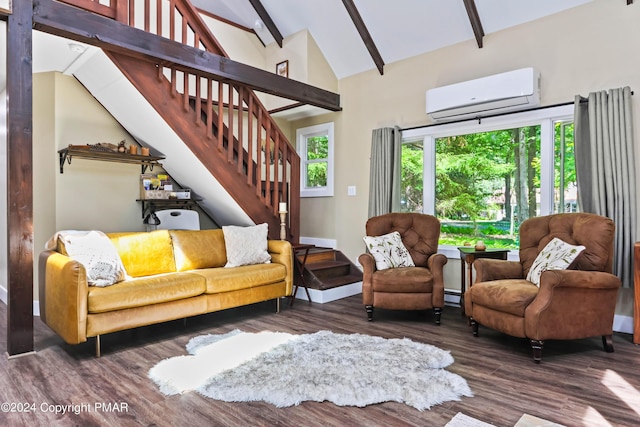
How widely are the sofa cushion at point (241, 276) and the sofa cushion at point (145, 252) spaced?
326 mm

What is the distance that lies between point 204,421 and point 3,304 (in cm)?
359

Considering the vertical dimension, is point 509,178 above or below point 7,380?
above

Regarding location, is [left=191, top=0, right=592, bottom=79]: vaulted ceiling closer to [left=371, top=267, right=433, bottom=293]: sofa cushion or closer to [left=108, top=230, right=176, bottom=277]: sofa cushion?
[left=371, top=267, right=433, bottom=293]: sofa cushion

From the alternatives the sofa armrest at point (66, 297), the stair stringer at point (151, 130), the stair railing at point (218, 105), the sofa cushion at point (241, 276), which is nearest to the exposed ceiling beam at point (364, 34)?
the stair railing at point (218, 105)

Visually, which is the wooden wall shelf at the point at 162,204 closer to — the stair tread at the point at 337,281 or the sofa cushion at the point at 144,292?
the sofa cushion at the point at 144,292

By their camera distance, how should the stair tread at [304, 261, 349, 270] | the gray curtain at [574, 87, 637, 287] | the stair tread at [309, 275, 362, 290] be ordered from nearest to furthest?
the gray curtain at [574, 87, 637, 287], the stair tread at [309, 275, 362, 290], the stair tread at [304, 261, 349, 270]

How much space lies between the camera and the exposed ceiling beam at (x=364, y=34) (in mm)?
Result: 4691

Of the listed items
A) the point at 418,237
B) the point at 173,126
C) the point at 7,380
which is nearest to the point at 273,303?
the point at 418,237

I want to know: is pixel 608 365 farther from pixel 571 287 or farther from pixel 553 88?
pixel 553 88

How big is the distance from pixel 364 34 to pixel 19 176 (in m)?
3.80

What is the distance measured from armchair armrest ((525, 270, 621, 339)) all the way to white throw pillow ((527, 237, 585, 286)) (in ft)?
0.58

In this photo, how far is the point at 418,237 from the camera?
433cm

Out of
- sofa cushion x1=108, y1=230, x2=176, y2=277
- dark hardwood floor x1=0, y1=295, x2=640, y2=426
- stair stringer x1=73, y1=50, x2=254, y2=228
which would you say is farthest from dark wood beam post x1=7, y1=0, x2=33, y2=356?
sofa cushion x1=108, y1=230, x2=176, y2=277

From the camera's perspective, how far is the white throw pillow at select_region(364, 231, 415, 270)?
13.4ft
